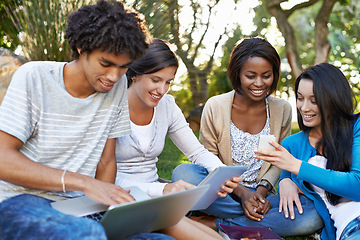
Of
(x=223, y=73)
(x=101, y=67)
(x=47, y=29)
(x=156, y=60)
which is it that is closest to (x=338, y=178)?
(x=156, y=60)

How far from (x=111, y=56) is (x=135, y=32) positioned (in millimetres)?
175

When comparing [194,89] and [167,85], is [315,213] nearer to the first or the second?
[167,85]

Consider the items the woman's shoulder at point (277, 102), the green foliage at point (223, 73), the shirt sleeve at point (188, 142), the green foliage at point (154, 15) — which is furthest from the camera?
the green foliage at point (223, 73)

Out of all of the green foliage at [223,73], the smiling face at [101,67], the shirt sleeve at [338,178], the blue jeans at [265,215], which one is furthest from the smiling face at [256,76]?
the green foliage at [223,73]

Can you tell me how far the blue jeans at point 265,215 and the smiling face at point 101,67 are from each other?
1.20 metres

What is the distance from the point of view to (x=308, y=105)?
303 cm

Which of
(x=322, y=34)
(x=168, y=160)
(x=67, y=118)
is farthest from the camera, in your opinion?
(x=322, y=34)

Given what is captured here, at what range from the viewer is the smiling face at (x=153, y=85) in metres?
2.97

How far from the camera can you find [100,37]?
83.5 inches

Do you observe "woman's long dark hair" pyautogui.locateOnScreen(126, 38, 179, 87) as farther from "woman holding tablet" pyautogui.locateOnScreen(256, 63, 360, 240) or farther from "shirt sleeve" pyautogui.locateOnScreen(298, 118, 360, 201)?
"shirt sleeve" pyautogui.locateOnScreen(298, 118, 360, 201)

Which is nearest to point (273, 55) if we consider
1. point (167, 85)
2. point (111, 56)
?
point (167, 85)

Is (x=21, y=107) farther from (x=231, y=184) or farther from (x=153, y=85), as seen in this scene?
(x=231, y=184)

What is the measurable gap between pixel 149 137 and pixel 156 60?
56cm

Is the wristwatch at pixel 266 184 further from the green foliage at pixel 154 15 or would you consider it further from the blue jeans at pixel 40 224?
the green foliage at pixel 154 15
